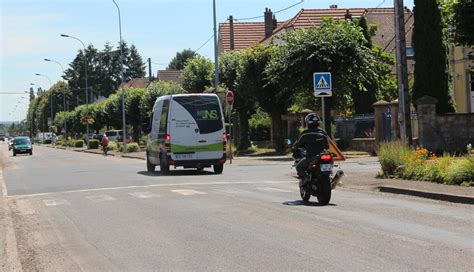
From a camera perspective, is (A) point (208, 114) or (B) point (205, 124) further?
(A) point (208, 114)

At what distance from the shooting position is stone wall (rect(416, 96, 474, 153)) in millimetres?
27297

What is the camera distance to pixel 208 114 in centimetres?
2312

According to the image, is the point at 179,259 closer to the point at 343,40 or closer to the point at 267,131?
the point at 343,40

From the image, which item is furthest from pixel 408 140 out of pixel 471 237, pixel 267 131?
pixel 267 131

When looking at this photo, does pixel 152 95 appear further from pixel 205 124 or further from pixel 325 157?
pixel 325 157

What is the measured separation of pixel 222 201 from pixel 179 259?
5.94 metres

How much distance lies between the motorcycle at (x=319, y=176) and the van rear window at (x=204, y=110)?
10.3 metres

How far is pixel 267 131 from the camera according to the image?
55031mm

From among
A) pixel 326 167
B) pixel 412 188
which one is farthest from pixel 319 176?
pixel 412 188

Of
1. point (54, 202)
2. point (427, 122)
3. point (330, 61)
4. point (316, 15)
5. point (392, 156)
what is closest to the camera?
point (54, 202)

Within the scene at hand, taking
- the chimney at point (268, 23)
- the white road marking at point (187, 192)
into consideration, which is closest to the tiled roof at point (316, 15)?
the chimney at point (268, 23)

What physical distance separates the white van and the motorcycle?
10.2 meters

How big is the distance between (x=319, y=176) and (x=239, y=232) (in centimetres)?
335

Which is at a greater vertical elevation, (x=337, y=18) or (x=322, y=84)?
(x=337, y=18)
